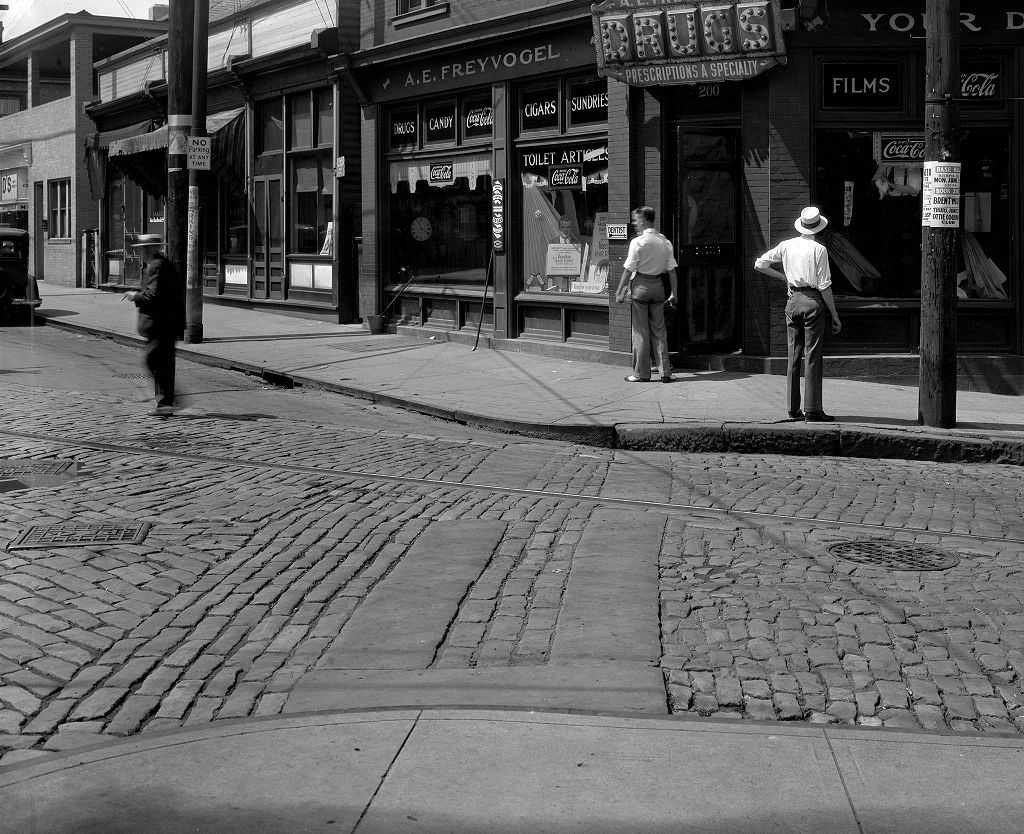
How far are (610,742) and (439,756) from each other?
22.8 inches

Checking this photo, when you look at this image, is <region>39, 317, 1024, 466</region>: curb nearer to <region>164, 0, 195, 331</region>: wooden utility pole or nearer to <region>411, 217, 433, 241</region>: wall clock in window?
<region>411, 217, 433, 241</region>: wall clock in window

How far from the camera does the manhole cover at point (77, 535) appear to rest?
710 cm

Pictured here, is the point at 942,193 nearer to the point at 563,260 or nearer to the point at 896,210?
the point at 896,210

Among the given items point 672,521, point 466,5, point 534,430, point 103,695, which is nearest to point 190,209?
point 466,5

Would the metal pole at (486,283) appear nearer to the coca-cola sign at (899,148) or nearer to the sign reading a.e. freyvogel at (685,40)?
the sign reading a.e. freyvogel at (685,40)

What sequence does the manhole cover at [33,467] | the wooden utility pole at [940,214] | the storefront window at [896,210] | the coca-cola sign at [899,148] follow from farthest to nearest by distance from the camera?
the coca-cola sign at [899,148] < the storefront window at [896,210] < the wooden utility pole at [940,214] < the manhole cover at [33,467]

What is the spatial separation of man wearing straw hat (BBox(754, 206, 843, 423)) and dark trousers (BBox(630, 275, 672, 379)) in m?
2.17

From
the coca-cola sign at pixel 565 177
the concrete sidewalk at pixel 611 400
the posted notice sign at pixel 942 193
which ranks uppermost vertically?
the coca-cola sign at pixel 565 177

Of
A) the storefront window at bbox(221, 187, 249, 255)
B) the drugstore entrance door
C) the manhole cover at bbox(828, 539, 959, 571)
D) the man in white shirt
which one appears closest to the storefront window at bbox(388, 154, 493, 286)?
the drugstore entrance door

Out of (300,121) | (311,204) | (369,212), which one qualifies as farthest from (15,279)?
(369,212)

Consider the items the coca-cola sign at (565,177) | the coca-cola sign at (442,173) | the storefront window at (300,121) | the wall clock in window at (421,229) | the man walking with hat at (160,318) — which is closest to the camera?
the man walking with hat at (160,318)

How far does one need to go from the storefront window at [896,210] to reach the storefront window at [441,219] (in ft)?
17.4

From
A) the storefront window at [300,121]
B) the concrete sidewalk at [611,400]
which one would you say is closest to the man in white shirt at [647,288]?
the concrete sidewalk at [611,400]

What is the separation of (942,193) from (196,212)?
466 inches
